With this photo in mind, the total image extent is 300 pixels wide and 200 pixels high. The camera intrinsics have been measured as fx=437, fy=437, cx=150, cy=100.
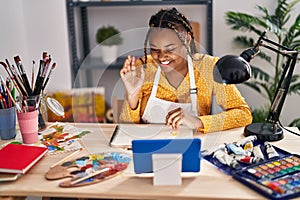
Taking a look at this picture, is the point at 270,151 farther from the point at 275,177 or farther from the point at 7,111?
the point at 7,111

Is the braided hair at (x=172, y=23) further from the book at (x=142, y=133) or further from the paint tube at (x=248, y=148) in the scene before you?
the paint tube at (x=248, y=148)

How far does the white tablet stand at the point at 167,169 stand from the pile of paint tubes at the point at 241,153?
0.52 ft

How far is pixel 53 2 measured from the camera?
2643 mm

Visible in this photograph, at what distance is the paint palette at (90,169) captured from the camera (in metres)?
1.10

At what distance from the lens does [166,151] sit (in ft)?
3.55

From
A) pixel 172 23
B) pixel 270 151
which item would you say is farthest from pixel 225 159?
pixel 172 23

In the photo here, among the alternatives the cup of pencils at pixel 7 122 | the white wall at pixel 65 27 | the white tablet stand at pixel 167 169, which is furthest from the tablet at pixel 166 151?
the white wall at pixel 65 27

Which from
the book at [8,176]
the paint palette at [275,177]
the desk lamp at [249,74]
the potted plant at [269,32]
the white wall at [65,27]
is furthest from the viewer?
the white wall at [65,27]

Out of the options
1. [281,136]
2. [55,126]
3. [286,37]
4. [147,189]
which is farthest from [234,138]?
[286,37]

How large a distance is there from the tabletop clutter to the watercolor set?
54 cm

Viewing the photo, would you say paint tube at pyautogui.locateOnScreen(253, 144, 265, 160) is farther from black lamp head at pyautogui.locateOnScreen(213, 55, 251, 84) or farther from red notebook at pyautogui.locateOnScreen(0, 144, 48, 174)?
red notebook at pyautogui.locateOnScreen(0, 144, 48, 174)

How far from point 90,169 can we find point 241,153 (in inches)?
16.5

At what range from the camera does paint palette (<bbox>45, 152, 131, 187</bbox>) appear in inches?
43.2

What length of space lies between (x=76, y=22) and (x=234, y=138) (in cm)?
169
